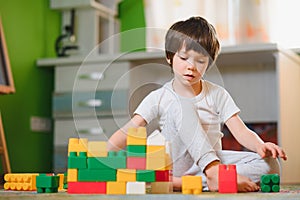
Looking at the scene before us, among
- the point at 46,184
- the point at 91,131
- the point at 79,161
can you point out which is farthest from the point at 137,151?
the point at 91,131

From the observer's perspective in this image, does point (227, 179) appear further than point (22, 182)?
No

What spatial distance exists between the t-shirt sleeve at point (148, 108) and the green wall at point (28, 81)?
136 cm

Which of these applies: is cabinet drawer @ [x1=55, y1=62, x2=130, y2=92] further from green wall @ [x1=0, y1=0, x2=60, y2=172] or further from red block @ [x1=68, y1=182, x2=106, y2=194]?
red block @ [x1=68, y1=182, x2=106, y2=194]

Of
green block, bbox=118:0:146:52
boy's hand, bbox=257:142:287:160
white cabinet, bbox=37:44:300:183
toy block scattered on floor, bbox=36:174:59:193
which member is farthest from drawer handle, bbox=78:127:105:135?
green block, bbox=118:0:146:52

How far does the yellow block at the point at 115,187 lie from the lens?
1.22 metres

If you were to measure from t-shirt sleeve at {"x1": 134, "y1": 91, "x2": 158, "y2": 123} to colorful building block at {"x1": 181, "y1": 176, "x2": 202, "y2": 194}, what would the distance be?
10.3 inches

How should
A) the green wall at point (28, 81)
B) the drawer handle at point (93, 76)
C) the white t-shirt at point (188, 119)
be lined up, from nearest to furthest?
the white t-shirt at point (188, 119)
the drawer handle at point (93, 76)
the green wall at point (28, 81)

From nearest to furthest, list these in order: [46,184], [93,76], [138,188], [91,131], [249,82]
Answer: [138,188] < [46,184] < [91,131] < [93,76] < [249,82]

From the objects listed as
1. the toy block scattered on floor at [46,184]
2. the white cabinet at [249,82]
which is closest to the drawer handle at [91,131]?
the white cabinet at [249,82]

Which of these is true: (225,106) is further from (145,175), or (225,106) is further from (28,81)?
(28,81)

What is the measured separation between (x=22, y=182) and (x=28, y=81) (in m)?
1.47

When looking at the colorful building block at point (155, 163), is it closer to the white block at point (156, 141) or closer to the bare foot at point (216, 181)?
the white block at point (156, 141)

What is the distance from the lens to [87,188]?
1.25 metres

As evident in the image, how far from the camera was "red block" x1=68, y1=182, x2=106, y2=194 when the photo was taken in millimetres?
1237
